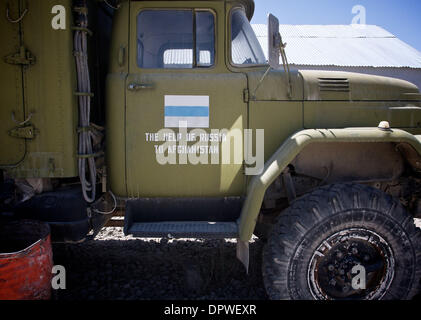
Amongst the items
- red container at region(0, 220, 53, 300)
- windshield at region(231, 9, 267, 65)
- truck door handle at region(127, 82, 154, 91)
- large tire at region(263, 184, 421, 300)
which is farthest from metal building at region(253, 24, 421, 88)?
red container at region(0, 220, 53, 300)

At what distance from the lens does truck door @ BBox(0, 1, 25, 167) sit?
93.0 inches

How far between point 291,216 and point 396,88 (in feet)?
5.62

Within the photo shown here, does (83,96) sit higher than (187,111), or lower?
higher

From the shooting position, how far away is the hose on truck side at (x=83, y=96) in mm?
2438

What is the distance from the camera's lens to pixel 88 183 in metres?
2.62

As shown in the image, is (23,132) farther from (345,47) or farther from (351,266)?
(345,47)

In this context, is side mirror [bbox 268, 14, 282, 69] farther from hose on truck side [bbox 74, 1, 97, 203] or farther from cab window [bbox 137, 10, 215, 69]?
hose on truck side [bbox 74, 1, 97, 203]

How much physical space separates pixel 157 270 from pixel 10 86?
2.34 metres

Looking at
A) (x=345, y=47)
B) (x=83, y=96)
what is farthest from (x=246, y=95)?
(x=345, y=47)

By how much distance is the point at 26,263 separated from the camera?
Answer: 222 cm

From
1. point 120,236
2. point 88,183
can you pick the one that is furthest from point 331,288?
point 120,236

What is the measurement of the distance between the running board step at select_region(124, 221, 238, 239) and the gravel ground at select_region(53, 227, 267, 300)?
2.61ft

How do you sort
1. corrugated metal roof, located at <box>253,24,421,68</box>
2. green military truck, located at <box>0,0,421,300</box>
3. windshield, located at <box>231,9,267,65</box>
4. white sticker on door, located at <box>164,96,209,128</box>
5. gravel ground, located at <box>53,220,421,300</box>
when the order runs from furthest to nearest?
corrugated metal roof, located at <box>253,24,421,68</box> < gravel ground, located at <box>53,220,421,300</box> < windshield, located at <box>231,9,267,65</box> < white sticker on door, located at <box>164,96,209,128</box> < green military truck, located at <box>0,0,421,300</box>

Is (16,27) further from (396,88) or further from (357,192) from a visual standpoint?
(396,88)
